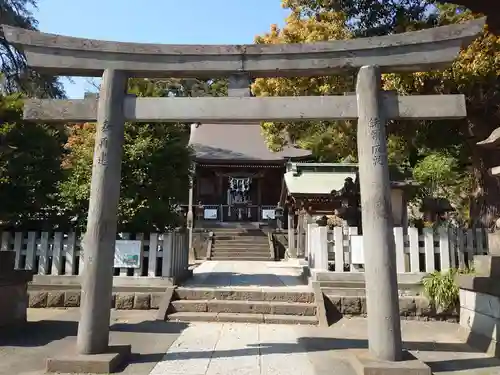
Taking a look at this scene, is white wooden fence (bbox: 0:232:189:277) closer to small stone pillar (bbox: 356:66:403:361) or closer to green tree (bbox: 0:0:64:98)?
small stone pillar (bbox: 356:66:403:361)

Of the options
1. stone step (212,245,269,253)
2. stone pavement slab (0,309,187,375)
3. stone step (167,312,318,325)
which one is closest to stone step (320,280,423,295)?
stone step (167,312,318,325)

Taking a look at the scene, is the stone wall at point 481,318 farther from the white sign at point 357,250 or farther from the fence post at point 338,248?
the fence post at point 338,248

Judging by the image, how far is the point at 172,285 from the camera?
8.07 meters

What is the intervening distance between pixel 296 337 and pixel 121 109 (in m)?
4.22

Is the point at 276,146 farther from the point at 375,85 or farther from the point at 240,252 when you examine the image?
the point at 375,85

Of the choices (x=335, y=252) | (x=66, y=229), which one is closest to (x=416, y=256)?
(x=335, y=252)

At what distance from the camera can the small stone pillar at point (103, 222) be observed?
15.7 ft

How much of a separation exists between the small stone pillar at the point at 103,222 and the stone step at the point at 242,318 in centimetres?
242

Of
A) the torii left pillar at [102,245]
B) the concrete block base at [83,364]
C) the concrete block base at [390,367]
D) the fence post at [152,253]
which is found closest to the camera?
the concrete block base at [390,367]

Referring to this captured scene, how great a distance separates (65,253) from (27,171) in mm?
1847

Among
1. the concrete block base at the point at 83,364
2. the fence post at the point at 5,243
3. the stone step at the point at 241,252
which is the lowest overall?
the concrete block base at the point at 83,364

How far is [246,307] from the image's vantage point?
→ 7480 mm

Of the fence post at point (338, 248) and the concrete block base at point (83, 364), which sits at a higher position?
the fence post at point (338, 248)


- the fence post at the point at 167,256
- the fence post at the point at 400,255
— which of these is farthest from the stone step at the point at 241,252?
the fence post at the point at 400,255
